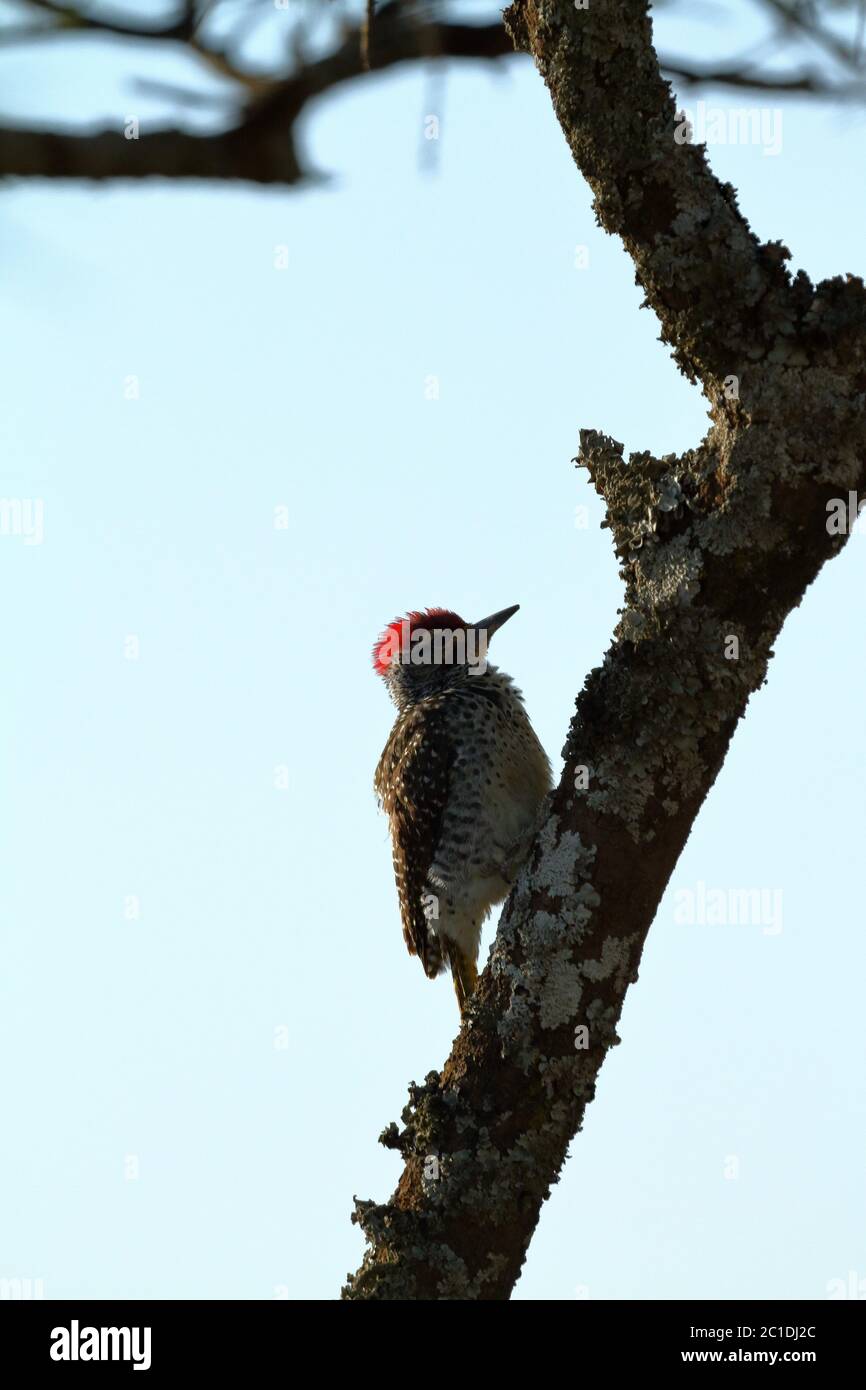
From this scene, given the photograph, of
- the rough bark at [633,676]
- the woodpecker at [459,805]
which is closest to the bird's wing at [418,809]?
the woodpecker at [459,805]

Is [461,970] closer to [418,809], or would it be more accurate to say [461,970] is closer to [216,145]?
[418,809]

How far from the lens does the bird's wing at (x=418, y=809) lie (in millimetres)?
7141

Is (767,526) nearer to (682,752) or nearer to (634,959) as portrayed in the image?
(682,752)

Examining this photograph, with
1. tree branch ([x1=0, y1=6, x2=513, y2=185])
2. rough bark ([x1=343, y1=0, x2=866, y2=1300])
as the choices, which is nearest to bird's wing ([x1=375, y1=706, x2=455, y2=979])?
rough bark ([x1=343, y1=0, x2=866, y2=1300])

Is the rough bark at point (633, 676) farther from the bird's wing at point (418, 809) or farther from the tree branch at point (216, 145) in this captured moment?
the bird's wing at point (418, 809)

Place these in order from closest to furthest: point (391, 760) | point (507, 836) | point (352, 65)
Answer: point (352, 65) < point (507, 836) < point (391, 760)

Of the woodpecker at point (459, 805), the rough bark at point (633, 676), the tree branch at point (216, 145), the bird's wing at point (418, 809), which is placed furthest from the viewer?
the bird's wing at point (418, 809)

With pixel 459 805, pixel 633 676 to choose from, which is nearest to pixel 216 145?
pixel 633 676

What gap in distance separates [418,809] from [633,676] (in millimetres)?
2894

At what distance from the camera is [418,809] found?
7.17 meters

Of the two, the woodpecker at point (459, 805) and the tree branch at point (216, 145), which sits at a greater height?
the woodpecker at point (459, 805)
